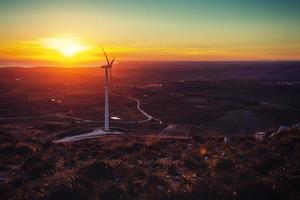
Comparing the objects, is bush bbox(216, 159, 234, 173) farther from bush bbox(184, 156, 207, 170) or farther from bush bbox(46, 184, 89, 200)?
bush bbox(46, 184, 89, 200)

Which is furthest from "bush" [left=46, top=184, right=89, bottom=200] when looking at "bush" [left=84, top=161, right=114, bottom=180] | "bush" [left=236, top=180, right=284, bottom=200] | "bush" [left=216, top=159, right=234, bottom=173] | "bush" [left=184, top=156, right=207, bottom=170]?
"bush" [left=184, top=156, right=207, bottom=170]

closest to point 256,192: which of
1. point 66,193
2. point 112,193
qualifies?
point 112,193

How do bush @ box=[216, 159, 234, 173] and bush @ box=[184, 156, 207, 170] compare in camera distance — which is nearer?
bush @ box=[216, 159, 234, 173]

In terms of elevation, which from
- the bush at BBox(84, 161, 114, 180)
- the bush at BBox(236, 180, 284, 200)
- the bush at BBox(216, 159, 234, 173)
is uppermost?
the bush at BBox(236, 180, 284, 200)

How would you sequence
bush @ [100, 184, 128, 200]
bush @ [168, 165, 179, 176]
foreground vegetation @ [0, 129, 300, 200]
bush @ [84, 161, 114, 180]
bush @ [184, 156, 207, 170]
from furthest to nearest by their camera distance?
1. bush @ [184, 156, 207, 170]
2. bush @ [168, 165, 179, 176]
3. bush @ [84, 161, 114, 180]
4. bush @ [100, 184, 128, 200]
5. foreground vegetation @ [0, 129, 300, 200]

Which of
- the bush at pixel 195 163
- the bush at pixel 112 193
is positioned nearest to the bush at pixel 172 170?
the bush at pixel 195 163

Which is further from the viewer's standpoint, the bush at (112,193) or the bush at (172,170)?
the bush at (172,170)

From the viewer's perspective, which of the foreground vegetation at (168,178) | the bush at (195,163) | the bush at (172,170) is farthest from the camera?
the bush at (195,163)

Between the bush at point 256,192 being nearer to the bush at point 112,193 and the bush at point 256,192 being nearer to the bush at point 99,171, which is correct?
the bush at point 112,193

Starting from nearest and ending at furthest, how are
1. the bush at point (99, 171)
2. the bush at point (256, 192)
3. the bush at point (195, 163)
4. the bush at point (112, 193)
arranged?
the bush at point (256, 192)
the bush at point (112, 193)
the bush at point (99, 171)
the bush at point (195, 163)

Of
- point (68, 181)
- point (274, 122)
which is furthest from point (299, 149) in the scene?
point (274, 122)

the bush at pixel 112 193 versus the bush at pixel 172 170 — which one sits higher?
the bush at pixel 112 193

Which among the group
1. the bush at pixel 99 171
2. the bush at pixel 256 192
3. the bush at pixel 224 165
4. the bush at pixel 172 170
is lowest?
the bush at pixel 172 170
